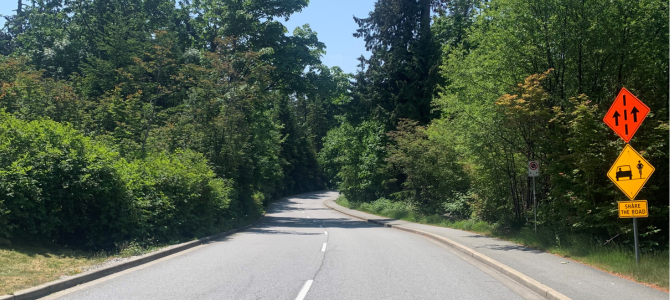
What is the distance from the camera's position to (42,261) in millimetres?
9656

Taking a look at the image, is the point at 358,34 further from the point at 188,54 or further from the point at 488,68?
the point at 488,68

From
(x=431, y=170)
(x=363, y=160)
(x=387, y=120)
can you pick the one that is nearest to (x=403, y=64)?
(x=387, y=120)

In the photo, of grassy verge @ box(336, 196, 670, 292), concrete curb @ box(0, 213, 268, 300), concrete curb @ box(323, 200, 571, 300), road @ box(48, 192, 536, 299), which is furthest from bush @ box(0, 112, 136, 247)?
grassy verge @ box(336, 196, 670, 292)

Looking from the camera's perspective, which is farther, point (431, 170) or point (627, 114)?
point (431, 170)

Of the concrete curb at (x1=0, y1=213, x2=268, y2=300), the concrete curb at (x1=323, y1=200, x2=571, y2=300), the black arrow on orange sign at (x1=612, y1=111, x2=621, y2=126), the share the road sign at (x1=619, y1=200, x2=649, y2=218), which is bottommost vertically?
→ the concrete curb at (x1=323, y1=200, x2=571, y2=300)

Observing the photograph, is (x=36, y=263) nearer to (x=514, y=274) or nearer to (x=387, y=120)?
(x=514, y=274)

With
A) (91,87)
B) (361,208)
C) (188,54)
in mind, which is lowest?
(361,208)

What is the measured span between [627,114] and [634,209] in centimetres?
194

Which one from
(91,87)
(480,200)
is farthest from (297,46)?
(480,200)

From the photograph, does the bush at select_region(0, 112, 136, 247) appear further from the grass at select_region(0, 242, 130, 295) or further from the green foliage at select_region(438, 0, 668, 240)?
the green foliage at select_region(438, 0, 668, 240)

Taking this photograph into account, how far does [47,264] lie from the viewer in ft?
31.0

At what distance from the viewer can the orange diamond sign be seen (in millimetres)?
9055

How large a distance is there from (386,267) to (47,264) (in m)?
7.31

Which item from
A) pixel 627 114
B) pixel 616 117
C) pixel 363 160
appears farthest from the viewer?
pixel 363 160
